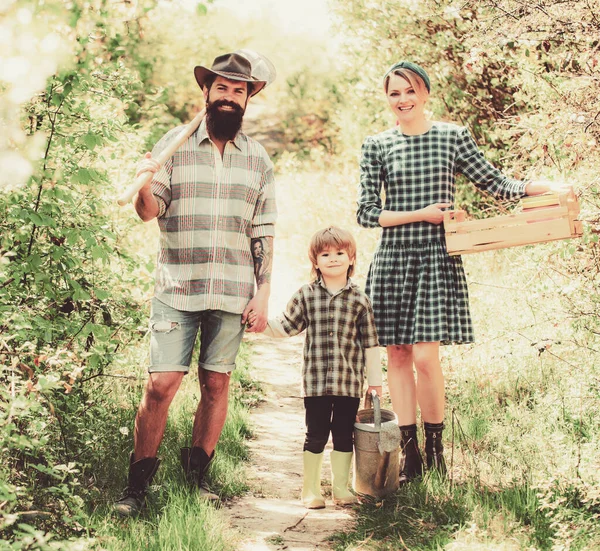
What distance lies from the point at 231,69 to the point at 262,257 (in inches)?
35.6

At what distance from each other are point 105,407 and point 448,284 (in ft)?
6.58

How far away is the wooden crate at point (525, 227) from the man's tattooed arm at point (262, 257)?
876mm

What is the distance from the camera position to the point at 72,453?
372 centimetres

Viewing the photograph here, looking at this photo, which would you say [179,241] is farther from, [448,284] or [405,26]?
[405,26]

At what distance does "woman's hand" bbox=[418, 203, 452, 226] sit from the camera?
3846 mm

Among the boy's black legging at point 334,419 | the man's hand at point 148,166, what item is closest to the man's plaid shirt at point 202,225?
the man's hand at point 148,166

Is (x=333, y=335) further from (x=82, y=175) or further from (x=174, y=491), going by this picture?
(x=82, y=175)

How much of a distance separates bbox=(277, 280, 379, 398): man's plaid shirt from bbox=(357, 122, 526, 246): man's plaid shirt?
1.24ft

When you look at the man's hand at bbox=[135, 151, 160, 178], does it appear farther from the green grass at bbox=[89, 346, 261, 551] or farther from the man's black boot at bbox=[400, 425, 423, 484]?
the man's black boot at bbox=[400, 425, 423, 484]

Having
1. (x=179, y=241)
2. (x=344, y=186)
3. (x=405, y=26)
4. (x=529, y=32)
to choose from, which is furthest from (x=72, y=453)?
(x=344, y=186)

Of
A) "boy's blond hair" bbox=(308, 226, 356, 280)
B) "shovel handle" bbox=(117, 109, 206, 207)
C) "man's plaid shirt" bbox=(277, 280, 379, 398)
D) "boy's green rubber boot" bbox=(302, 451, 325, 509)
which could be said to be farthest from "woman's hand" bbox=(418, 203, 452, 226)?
"boy's green rubber boot" bbox=(302, 451, 325, 509)

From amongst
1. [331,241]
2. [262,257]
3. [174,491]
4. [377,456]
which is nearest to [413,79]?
[331,241]

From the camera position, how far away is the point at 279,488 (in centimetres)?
426

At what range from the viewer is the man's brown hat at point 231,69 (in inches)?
145
